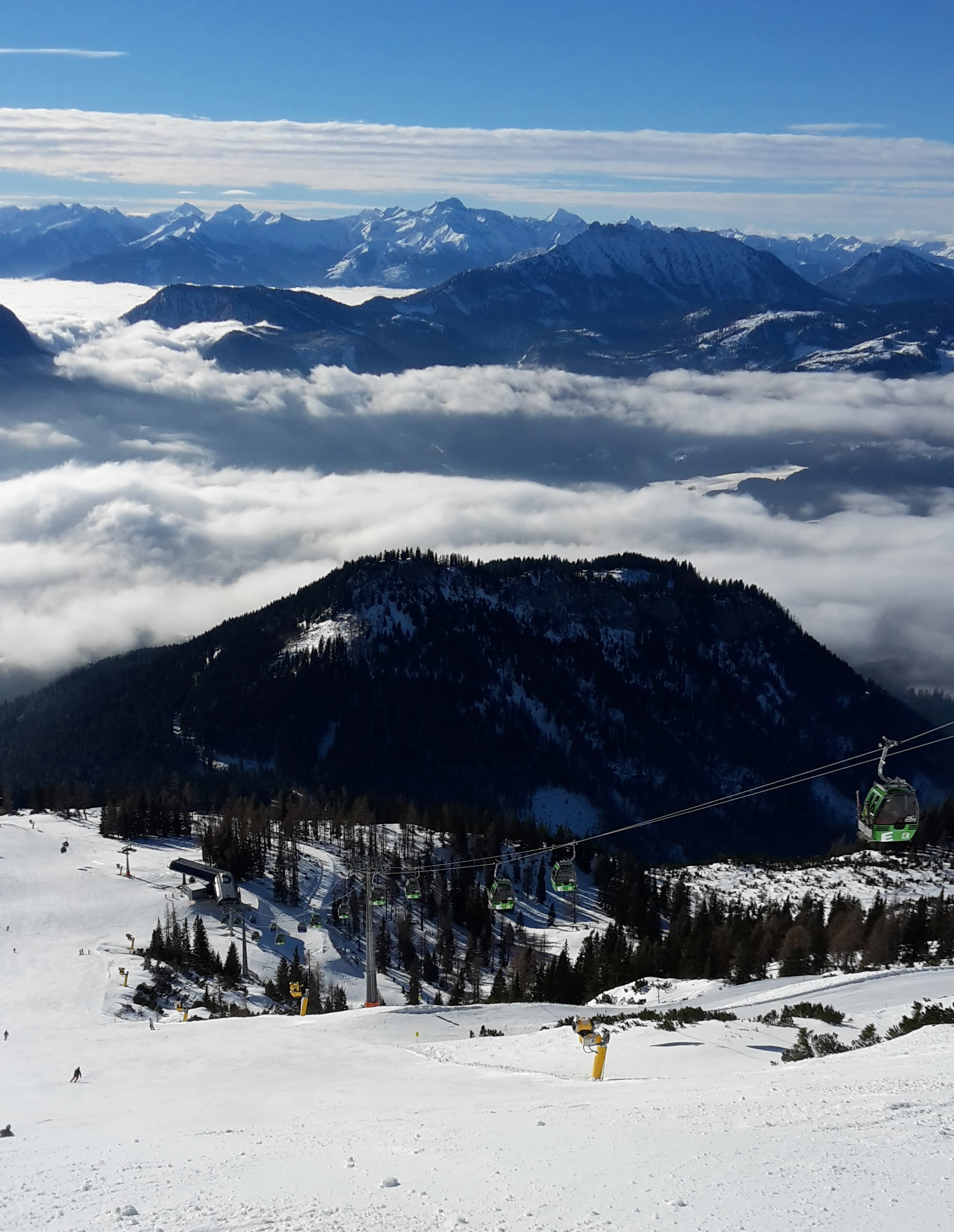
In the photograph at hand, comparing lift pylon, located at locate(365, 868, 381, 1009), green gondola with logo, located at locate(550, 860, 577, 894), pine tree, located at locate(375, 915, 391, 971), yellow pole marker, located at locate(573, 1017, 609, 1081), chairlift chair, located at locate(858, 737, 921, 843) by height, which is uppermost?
chairlift chair, located at locate(858, 737, 921, 843)

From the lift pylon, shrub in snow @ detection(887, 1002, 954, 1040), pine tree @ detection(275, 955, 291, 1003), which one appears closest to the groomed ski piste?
shrub in snow @ detection(887, 1002, 954, 1040)

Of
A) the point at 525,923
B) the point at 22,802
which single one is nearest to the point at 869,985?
the point at 525,923

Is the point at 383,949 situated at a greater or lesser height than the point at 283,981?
lesser

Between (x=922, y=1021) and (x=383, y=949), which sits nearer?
(x=922, y=1021)

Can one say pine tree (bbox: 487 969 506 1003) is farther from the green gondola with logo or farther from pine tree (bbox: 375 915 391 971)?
the green gondola with logo

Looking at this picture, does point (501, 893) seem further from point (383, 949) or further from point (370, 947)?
point (383, 949)

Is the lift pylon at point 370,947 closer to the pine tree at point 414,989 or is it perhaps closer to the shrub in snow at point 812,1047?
the pine tree at point 414,989

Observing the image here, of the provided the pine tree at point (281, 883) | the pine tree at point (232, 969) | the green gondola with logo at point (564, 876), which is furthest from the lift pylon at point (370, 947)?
the pine tree at point (281, 883)

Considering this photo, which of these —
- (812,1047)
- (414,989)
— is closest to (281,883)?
(414,989)

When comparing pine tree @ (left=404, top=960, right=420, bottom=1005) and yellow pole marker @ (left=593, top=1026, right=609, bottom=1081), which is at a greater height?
yellow pole marker @ (left=593, top=1026, right=609, bottom=1081)
